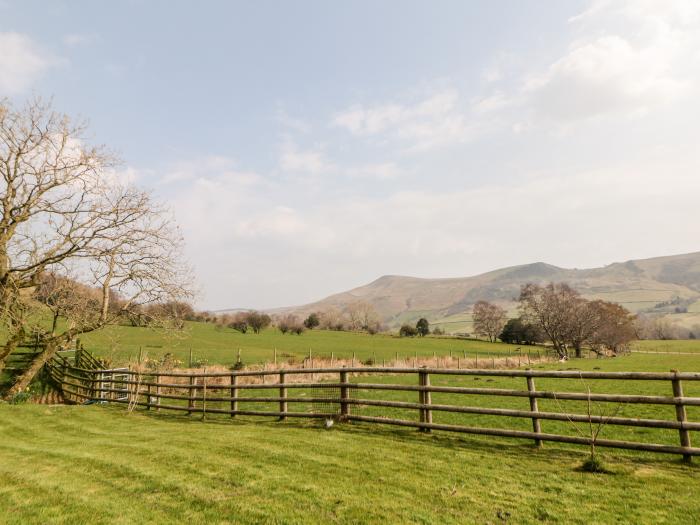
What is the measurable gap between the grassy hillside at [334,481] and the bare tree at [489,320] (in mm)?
94054

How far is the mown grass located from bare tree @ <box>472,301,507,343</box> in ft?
314

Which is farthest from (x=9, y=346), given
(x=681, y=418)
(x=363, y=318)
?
(x=363, y=318)

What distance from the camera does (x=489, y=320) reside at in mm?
99375

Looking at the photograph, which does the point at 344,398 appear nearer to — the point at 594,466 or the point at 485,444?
the point at 485,444

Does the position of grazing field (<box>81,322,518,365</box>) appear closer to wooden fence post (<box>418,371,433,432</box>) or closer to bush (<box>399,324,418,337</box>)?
bush (<box>399,324,418,337</box>)

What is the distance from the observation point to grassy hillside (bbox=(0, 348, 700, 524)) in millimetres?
5055

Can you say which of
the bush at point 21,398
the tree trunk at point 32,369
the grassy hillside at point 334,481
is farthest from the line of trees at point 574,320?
the bush at point 21,398

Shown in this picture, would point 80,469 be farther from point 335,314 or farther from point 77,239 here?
point 335,314

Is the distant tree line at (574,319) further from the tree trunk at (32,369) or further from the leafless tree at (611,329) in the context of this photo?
the tree trunk at (32,369)

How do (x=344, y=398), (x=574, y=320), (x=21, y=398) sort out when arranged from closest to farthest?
(x=344, y=398), (x=21, y=398), (x=574, y=320)

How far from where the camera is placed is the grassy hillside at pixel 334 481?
5055mm

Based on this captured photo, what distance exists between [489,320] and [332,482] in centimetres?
9966

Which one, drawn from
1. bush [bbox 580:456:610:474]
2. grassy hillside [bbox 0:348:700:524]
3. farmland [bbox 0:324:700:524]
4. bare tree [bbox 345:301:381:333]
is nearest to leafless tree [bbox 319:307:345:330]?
bare tree [bbox 345:301:381:333]

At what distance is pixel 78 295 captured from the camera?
19.0 metres
